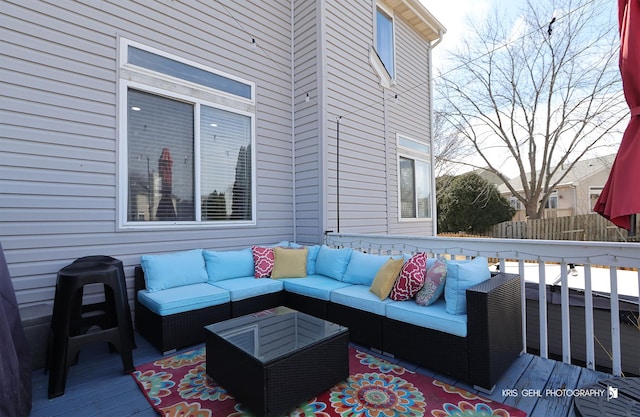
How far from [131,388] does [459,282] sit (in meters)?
2.64

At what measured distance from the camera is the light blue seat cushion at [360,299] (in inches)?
110

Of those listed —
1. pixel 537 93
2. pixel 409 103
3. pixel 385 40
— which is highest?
pixel 537 93

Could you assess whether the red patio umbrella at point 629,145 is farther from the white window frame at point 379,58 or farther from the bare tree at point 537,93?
the bare tree at point 537,93

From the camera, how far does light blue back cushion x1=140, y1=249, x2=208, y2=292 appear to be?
3264 mm

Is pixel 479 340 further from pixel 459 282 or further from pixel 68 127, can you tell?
pixel 68 127

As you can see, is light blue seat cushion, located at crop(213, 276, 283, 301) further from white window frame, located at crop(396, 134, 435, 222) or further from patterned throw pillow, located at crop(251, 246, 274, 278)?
white window frame, located at crop(396, 134, 435, 222)

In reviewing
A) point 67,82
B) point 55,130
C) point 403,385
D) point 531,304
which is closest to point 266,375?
point 403,385

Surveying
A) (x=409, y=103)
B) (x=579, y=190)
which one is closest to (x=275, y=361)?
(x=409, y=103)

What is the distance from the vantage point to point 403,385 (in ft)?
7.47

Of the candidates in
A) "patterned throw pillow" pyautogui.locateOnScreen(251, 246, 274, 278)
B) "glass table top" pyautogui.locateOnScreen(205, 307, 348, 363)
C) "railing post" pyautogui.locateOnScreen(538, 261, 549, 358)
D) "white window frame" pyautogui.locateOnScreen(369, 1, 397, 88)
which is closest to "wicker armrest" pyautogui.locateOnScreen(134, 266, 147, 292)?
"patterned throw pillow" pyautogui.locateOnScreen(251, 246, 274, 278)

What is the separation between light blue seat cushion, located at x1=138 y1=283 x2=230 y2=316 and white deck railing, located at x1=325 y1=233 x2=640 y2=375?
2168mm

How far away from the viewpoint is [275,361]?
6.13ft

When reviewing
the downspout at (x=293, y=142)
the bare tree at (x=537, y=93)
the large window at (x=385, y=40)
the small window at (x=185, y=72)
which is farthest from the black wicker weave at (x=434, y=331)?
the bare tree at (x=537, y=93)

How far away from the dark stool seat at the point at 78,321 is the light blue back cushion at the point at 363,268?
2.21 meters
